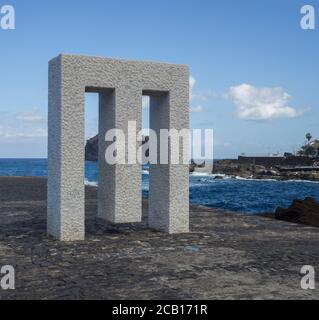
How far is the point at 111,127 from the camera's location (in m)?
10.5

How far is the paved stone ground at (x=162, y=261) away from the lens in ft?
19.5

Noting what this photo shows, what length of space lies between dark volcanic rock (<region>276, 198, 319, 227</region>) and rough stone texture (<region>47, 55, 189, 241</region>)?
5715 millimetres

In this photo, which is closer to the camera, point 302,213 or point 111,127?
point 111,127

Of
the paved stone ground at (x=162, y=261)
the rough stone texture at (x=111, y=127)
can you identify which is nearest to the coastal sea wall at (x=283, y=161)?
the paved stone ground at (x=162, y=261)

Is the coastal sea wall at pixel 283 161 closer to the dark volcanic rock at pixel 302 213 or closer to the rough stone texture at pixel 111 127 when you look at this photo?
the dark volcanic rock at pixel 302 213

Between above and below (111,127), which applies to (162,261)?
below

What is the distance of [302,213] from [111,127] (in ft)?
25.8

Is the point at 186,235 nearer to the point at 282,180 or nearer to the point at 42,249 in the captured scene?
the point at 42,249

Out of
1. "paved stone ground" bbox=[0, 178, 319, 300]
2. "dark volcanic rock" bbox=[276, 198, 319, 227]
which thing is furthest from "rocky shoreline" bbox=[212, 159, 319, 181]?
"paved stone ground" bbox=[0, 178, 319, 300]

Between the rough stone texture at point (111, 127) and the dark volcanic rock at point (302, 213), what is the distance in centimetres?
572

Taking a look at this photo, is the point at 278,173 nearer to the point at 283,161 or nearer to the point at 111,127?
the point at 283,161


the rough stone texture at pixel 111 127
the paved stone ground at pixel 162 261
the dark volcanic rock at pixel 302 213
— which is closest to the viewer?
the paved stone ground at pixel 162 261

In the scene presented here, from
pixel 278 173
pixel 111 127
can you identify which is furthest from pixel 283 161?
pixel 111 127

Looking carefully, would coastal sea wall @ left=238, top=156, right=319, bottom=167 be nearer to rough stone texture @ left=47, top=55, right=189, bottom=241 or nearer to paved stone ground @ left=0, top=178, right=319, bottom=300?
paved stone ground @ left=0, top=178, right=319, bottom=300
